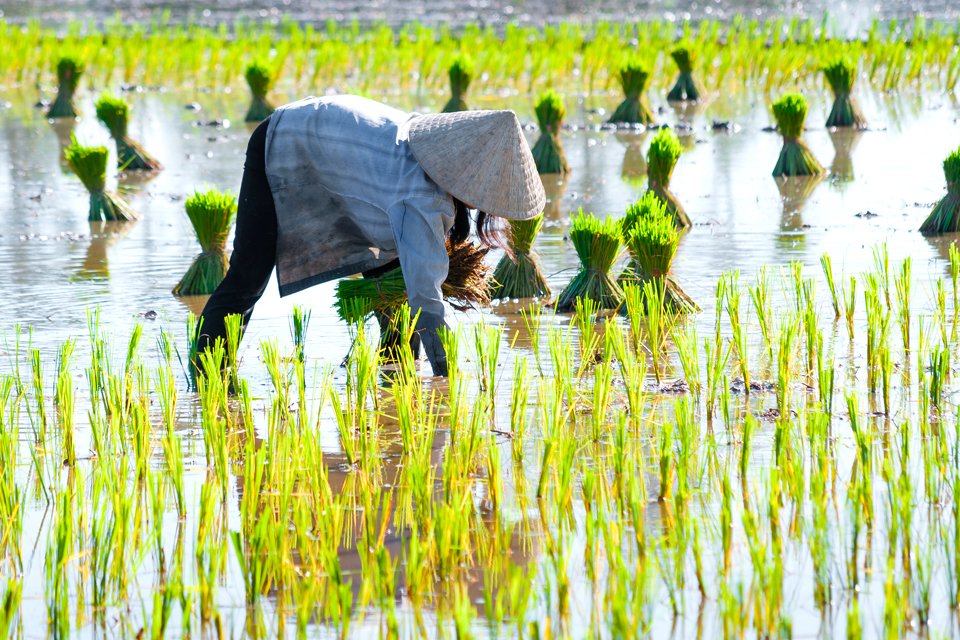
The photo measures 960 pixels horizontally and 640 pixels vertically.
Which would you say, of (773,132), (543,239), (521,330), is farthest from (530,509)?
(773,132)

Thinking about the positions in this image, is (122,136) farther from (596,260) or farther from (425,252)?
(425,252)

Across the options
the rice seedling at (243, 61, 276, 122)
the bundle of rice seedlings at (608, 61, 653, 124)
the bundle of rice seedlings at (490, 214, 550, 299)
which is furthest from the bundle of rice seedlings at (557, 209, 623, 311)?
the rice seedling at (243, 61, 276, 122)

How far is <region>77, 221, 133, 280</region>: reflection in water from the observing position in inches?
257

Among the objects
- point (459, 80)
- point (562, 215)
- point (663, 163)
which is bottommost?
A: point (562, 215)

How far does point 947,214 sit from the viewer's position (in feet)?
21.5

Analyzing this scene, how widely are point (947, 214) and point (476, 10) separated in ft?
56.0

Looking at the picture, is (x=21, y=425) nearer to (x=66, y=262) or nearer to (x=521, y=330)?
(x=521, y=330)

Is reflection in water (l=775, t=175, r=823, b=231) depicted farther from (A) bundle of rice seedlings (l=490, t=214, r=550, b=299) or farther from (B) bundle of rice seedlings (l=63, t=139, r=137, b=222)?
(B) bundle of rice seedlings (l=63, t=139, r=137, b=222)

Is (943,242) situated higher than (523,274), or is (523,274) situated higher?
(943,242)

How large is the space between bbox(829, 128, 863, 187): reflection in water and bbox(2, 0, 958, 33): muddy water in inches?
393

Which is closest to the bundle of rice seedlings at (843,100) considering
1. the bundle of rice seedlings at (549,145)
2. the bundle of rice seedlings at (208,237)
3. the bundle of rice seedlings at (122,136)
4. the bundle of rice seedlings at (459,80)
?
the bundle of rice seedlings at (549,145)

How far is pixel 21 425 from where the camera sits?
4066mm

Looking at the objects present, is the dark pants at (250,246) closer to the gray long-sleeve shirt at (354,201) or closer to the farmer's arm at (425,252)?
the gray long-sleeve shirt at (354,201)

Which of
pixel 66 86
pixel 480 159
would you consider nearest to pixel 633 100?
pixel 66 86
